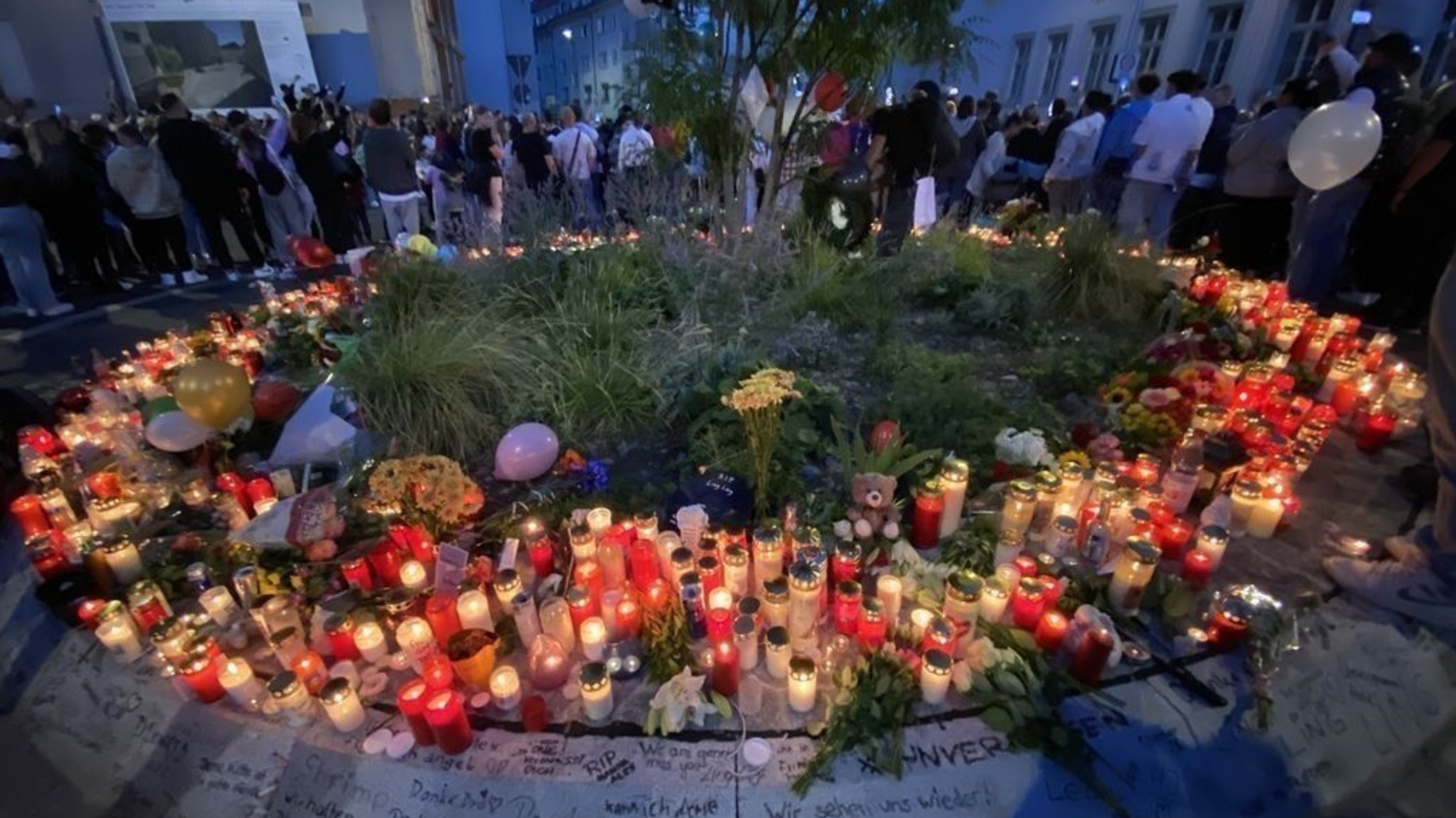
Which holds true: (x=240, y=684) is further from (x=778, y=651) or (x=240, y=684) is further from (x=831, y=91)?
(x=831, y=91)

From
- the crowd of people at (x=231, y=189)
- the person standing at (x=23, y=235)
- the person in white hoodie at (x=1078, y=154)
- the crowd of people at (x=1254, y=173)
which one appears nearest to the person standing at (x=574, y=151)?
the crowd of people at (x=231, y=189)

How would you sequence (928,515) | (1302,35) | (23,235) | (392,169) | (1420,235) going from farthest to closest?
(1302,35)
(392,169)
(23,235)
(1420,235)
(928,515)

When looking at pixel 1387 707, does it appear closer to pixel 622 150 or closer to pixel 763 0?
pixel 763 0

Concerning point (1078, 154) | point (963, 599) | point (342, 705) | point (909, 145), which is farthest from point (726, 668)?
point (1078, 154)

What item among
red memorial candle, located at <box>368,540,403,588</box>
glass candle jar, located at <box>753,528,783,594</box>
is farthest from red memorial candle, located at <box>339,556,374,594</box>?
glass candle jar, located at <box>753,528,783,594</box>

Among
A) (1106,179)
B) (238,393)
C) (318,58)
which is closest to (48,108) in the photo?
(318,58)

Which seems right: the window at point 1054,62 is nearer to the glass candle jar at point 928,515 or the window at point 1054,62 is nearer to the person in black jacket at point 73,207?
the glass candle jar at point 928,515

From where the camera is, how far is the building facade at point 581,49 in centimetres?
3164

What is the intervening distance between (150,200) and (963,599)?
25.5ft

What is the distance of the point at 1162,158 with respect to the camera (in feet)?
17.6

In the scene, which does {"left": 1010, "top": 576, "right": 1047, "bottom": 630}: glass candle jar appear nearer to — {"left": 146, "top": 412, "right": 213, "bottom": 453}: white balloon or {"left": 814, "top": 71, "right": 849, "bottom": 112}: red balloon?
{"left": 146, "top": 412, "right": 213, "bottom": 453}: white balloon

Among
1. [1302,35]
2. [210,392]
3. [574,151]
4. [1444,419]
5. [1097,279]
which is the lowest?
[210,392]

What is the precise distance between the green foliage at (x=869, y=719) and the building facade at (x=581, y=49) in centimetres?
2784

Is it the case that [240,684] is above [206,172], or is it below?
below
